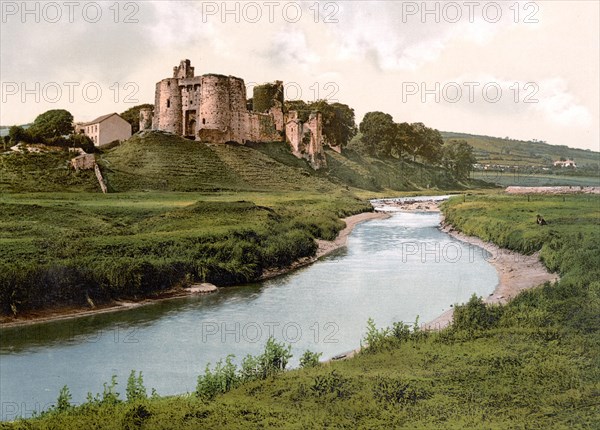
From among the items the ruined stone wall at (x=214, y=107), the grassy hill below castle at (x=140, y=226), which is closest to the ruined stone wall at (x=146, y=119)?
the ruined stone wall at (x=214, y=107)

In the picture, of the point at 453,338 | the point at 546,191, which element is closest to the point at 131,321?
the point at 453,338

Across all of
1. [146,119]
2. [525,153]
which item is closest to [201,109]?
[146,119]

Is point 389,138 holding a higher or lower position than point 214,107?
lower

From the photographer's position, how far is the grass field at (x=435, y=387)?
31.3 ft

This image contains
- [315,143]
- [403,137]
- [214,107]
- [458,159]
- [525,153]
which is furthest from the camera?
[525,153]

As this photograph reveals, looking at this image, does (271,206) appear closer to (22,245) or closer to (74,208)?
(74,208)

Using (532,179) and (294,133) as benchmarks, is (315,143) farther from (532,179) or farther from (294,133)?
(532,179)

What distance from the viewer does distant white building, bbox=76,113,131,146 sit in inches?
2141

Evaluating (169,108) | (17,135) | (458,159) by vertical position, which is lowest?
(17,135)

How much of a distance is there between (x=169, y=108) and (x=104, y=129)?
22.3 feet

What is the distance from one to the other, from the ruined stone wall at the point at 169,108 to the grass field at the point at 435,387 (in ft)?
132

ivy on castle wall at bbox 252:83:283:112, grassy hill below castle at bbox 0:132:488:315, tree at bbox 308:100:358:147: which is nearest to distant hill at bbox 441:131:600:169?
tree at bbox 308:100:358:147

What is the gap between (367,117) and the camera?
279ft

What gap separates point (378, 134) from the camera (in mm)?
83312
